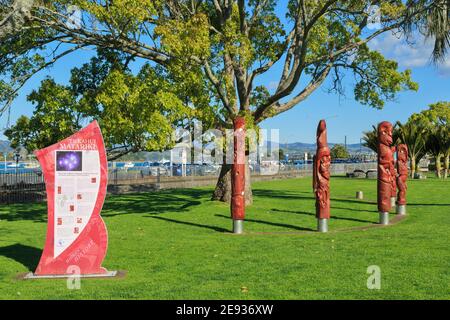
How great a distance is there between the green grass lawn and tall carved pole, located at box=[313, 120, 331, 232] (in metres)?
0.45

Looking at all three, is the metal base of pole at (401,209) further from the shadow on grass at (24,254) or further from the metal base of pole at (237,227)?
the shadow on grass at (24,254)

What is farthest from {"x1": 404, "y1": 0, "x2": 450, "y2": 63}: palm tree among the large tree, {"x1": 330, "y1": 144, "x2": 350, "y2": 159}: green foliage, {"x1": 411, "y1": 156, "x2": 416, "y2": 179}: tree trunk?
{"x1": 330, "y1": 144, "x2": 350, "y2": 159}: green foliage

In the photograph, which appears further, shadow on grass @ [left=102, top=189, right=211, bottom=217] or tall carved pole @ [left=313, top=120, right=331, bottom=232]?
shadow on grass @ [left=102, top=189, right=211, bottom=217]

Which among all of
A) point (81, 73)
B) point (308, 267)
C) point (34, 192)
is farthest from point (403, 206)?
point (34, 192)

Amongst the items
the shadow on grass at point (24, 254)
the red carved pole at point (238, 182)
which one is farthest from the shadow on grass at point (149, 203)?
the shadow on grass at point (24, 254)

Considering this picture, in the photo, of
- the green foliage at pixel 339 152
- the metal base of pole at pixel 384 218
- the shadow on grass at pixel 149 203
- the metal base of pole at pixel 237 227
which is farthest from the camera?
the green foliage at pixel 339 152

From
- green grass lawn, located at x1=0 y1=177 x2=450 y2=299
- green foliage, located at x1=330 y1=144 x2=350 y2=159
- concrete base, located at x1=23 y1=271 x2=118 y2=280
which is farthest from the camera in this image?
green foliage, located at x1=330 y1=144 x2=350 y2=159

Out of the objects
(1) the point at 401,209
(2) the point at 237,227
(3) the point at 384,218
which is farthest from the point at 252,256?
(1) the point at 401,209

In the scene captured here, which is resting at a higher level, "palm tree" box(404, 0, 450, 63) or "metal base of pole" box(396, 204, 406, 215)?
"palm tree" box(404, 0, 450, 63)

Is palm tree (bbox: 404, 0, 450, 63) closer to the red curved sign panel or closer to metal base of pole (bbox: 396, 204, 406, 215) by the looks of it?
metal base of pole (bbox: 396, 204, 406, 215)

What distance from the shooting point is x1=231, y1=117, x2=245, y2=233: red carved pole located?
40.8 ft

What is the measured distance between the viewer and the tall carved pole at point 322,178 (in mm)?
12438

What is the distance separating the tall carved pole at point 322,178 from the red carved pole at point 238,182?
73.6 inches

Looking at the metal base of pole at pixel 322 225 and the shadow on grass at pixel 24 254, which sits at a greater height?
the metal base of pole at pixel 322 225
